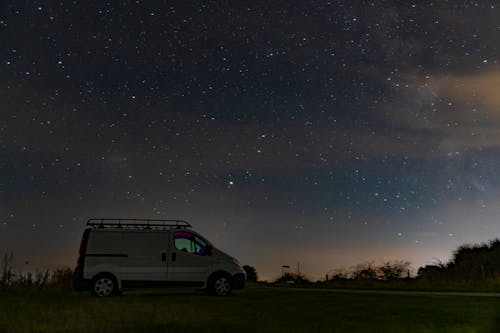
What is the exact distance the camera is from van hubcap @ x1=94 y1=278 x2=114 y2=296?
58.9 feet

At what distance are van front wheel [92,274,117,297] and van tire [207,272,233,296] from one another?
287cm

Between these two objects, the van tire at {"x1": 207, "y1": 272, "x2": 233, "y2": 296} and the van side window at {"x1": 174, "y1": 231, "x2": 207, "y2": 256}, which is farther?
the van side window at {"x1": 174, "y1": 231, "x2": 207, "y2": 256}

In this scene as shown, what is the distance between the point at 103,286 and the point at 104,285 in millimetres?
42

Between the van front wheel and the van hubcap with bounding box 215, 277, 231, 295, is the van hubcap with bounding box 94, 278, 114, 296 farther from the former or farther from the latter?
the van hubcap with bounding box 215, 277, 231, 295

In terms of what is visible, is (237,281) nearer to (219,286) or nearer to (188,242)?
(219,286)

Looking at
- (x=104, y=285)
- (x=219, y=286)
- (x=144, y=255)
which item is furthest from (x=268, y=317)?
(x=104, y=285)

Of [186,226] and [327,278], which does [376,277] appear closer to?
[327,278]

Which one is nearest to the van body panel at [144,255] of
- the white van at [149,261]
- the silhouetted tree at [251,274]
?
the white van at [149,261]

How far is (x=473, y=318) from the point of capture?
35.6 feet

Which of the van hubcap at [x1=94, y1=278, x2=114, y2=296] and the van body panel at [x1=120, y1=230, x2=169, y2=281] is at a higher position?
the van body panel at [x1=120, y1=230, x2=169, y2=281]

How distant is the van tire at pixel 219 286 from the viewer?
59.7 feet

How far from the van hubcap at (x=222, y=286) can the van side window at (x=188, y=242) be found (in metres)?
1.10

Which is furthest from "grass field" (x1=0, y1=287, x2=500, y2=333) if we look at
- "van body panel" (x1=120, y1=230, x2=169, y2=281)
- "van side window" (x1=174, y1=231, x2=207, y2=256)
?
"van side window" (x1=174, y1=231, x2=207, y2=256)

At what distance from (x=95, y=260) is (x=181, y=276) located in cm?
262
